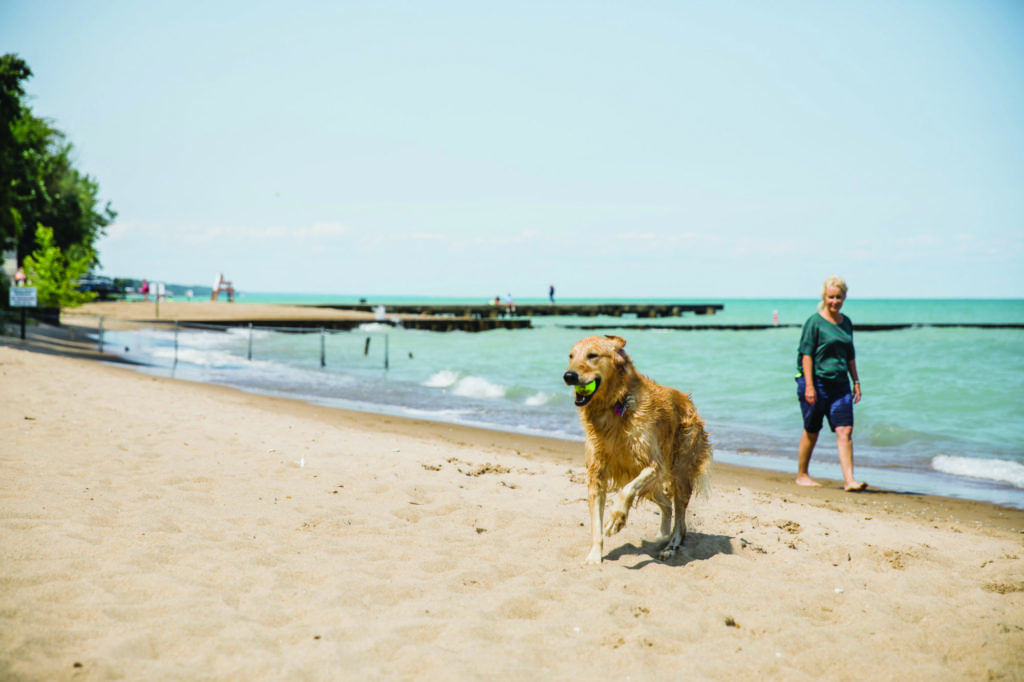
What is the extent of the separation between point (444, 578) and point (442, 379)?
53.7ft

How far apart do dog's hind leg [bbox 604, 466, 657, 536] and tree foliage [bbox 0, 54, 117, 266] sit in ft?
78.1

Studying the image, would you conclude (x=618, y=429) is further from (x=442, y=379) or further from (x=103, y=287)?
(x=103, y=287)

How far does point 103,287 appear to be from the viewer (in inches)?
2537

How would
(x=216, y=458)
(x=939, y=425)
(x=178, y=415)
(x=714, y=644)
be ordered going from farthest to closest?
(x=939, y=425), (x=178, y=415), (x=216, y=458), (x=714, y=644)

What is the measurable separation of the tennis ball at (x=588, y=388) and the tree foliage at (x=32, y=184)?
23.4 meters

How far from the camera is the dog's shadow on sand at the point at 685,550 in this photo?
4832mm

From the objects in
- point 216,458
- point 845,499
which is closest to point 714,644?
point 845,499

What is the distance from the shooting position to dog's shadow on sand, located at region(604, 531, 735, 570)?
483 cm

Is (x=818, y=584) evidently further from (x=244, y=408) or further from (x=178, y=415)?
(x=244, y=408)

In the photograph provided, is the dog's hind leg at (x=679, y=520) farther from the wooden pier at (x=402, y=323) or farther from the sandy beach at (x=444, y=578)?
the wooden pier at (x=402, y=323)

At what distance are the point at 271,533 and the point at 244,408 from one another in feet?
24.5

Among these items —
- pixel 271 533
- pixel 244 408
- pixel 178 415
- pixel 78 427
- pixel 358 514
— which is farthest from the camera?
pixel 244 408

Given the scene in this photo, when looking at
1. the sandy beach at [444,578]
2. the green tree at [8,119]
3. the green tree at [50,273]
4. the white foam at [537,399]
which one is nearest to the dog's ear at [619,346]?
the sandy beach at [444,578]

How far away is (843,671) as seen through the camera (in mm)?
3367
